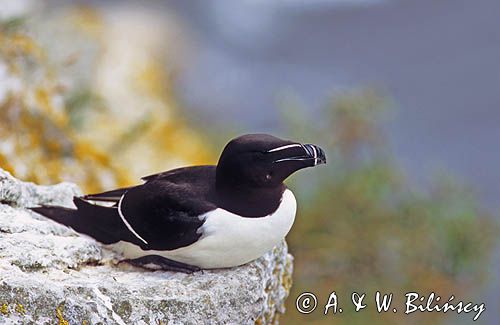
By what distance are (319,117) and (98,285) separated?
14.7 ft

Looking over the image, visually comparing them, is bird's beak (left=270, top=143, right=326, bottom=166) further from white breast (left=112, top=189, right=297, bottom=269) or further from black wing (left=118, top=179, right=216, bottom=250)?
black wing (left=118, top=179, right=216, bottom=250)

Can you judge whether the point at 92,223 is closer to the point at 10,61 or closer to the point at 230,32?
the point at 10,61

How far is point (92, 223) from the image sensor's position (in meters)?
3.32

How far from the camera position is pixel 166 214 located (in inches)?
120

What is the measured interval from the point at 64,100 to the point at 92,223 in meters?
1.91

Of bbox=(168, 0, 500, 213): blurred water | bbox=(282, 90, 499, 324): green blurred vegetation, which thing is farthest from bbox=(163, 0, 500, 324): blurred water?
bbox=(282, 90, 499, 324): green blurred vegetation

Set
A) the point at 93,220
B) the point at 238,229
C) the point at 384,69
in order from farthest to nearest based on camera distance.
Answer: the point at 384,69 → the point at 93,220 → the point at 238,229

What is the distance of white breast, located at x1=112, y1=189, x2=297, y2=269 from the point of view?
9.69ft

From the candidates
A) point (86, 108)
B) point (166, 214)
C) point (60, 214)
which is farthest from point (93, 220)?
point (86, 108)

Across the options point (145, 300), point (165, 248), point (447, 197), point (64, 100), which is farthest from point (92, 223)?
point (447, 197)

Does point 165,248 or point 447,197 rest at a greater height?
point 447,197

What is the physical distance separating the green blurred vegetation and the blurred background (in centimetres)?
1

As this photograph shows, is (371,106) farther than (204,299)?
Yes

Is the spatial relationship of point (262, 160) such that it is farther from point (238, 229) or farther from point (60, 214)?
point (60, 214)
